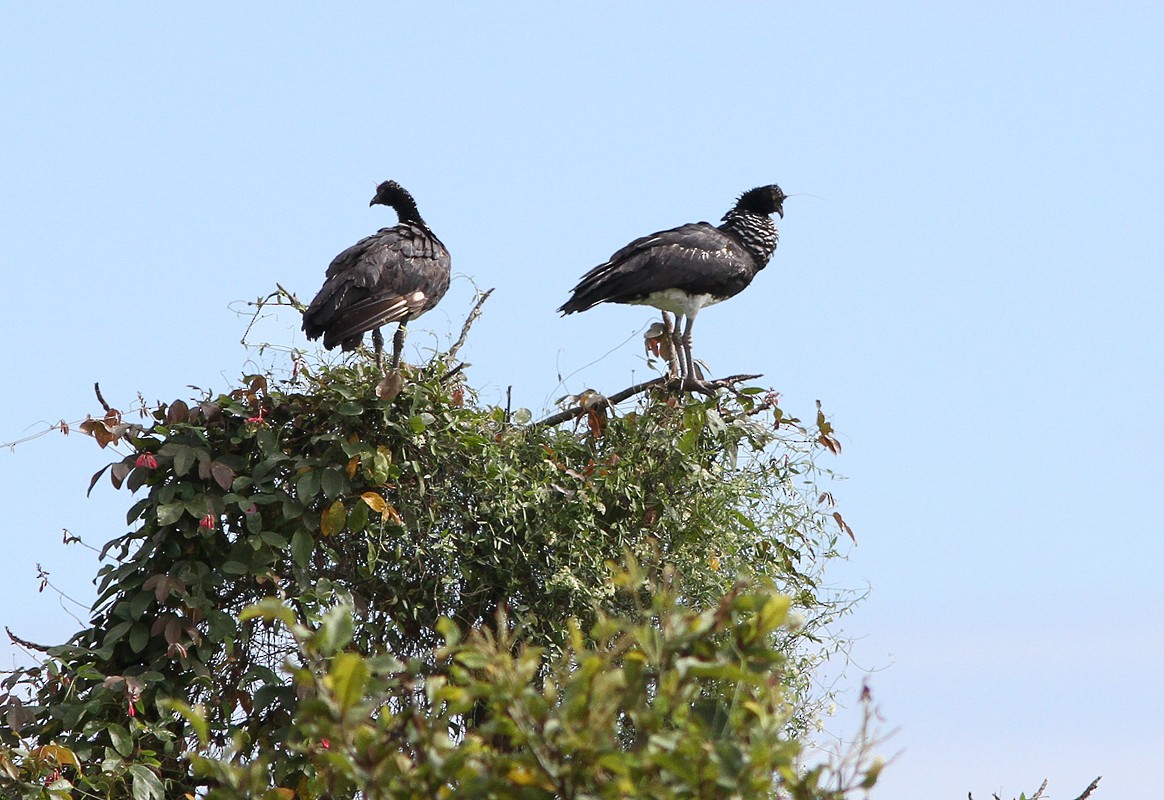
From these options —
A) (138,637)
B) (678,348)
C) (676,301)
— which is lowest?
(138,637)

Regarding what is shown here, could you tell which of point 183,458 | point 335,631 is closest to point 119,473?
point 183,458

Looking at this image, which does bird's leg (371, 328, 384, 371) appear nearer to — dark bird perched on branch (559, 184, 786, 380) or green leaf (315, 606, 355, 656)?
dark bird perched on branch (559, 184, 786, 380)

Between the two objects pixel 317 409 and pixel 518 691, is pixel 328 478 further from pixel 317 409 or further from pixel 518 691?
pixel 518 691

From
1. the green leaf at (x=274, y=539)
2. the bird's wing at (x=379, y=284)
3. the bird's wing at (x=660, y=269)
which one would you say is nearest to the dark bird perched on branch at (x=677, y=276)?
the bird's wing at (x=660, y=269)

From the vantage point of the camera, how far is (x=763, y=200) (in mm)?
9164

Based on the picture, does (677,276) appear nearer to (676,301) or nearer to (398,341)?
(676,301)

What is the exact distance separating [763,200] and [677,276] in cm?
149

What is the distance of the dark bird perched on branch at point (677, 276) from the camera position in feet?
25.7

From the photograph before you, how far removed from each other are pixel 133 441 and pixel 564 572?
1814 millimetres

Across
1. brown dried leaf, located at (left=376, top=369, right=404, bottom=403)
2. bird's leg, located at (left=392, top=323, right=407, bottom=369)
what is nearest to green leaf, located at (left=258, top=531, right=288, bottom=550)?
brown dried leaf, located at (left=376, top=369, right=404, bottom=403)

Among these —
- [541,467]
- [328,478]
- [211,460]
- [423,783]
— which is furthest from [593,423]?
[423,783]

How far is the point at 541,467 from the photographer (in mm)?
6180

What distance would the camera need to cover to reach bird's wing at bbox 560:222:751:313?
785cm

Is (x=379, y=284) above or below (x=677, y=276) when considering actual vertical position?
below
